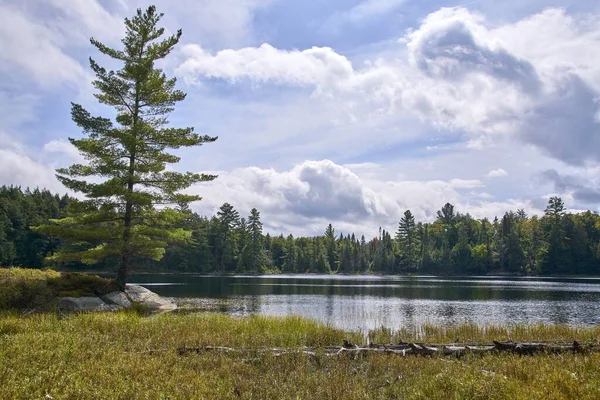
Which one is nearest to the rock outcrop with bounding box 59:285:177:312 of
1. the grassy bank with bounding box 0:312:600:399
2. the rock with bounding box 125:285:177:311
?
the rock with bounding box 125:285:177:311

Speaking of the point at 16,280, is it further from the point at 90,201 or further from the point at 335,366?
the point at 335,366

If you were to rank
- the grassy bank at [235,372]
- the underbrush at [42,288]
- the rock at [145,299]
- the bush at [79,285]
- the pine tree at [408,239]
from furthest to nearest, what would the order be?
the pine tree at [408,239], the rock at [145,299], the bush at [79,285], the underbrush at [42,288], the grassy bank at [235,372]

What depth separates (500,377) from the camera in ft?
26.6

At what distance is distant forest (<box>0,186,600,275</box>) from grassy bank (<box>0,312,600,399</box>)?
318 feet

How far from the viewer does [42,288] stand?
22.4 m

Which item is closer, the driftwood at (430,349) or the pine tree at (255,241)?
the driftwood at (430,349)

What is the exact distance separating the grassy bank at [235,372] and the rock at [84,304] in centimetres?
882

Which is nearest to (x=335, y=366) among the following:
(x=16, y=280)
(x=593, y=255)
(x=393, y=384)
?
(x=393, y=384)

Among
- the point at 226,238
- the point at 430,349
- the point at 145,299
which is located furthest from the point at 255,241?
the point at 430,349

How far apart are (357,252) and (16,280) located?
16145cm

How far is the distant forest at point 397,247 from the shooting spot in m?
104

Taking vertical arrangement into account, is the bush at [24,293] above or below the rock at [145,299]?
above

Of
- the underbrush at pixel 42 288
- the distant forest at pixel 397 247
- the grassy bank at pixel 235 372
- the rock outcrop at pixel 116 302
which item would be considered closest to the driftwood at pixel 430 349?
the grassy bank at pixel 235 372

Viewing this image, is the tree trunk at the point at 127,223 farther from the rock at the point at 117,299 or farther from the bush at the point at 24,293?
the bush at the point at 24,293
